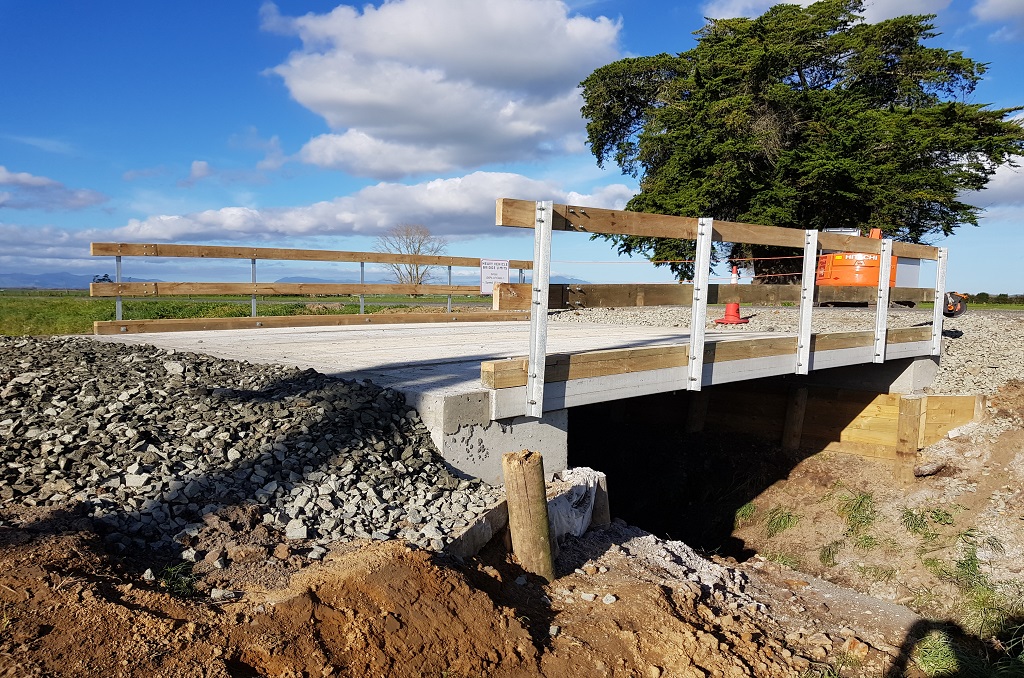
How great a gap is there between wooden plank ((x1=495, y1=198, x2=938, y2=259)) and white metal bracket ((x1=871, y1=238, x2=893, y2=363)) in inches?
18.3

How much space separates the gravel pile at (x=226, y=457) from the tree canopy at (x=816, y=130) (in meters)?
23.5

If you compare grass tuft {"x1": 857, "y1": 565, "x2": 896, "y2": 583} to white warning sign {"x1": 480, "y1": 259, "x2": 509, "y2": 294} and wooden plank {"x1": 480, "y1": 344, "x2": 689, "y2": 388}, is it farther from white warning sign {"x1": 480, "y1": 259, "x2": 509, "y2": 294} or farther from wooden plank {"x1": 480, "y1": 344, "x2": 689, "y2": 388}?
white warning sign {"x1": 480, "y1": 259, "x2": 509, "y2": 294}

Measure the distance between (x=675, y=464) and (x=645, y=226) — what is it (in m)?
5.96

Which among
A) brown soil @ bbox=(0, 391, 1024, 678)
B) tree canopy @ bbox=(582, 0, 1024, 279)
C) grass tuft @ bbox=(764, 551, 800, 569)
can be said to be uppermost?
tree canopy @ bbox=(582, 0, 1024, 279)

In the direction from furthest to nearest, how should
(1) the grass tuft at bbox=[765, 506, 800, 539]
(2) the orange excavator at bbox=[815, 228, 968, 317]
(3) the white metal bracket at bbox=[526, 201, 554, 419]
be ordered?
(2) the orange excavator at bbox=[815, 228, 968, 317]
(1) the grass tuft at bbox=[765, 506, 800, 539]
(3) the white metal bracket at bbox=[526, 201, 554, 419]

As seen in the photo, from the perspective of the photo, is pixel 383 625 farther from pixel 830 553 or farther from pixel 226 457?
pixel 830 553

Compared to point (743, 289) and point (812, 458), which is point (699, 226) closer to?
point (743, 289)

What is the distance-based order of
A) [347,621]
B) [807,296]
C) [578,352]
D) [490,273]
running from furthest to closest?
[490,273], [807,296], [578,352], [347,621]

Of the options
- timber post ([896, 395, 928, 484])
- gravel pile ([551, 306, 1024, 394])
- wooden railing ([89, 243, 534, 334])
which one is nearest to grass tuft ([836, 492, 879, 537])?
timber post ([896, 395, 928, 484])

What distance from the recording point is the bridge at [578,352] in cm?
484

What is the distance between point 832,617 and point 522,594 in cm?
228

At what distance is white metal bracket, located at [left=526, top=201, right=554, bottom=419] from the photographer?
464 centimetres

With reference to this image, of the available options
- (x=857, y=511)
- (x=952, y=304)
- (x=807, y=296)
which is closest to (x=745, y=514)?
(x=857, y=511)

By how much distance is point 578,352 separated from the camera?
559 centimetres
